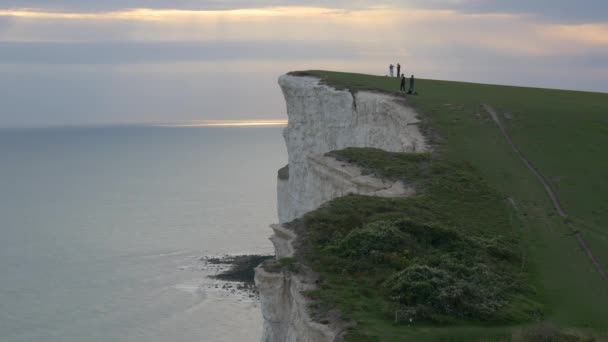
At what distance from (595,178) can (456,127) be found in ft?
28.8

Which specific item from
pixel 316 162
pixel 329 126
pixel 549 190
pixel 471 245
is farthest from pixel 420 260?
pixel 329 126

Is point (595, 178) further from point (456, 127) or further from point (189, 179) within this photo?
point (189, 179)

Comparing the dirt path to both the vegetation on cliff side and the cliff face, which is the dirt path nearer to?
the vegetation on cliff side

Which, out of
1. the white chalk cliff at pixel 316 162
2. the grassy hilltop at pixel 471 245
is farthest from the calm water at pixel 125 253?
the grassy hilltop at pixel 471 245

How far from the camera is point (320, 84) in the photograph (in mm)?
51312

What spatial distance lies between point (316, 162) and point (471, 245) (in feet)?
39.4

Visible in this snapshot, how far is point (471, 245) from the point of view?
21.0 meters

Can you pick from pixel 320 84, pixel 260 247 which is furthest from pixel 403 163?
pixel 260 247

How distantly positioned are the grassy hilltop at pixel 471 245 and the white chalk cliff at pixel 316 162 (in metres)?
0.64

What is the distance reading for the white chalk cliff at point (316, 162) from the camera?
18.2 metres

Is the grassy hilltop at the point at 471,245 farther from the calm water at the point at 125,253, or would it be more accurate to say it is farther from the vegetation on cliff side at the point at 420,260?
the calm water at the point at 125,253

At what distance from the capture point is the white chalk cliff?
59.7ft

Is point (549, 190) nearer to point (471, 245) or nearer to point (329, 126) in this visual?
point (471, 245)

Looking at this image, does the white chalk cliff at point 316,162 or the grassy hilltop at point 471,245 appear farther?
the white chalk cliff at point 316,162
